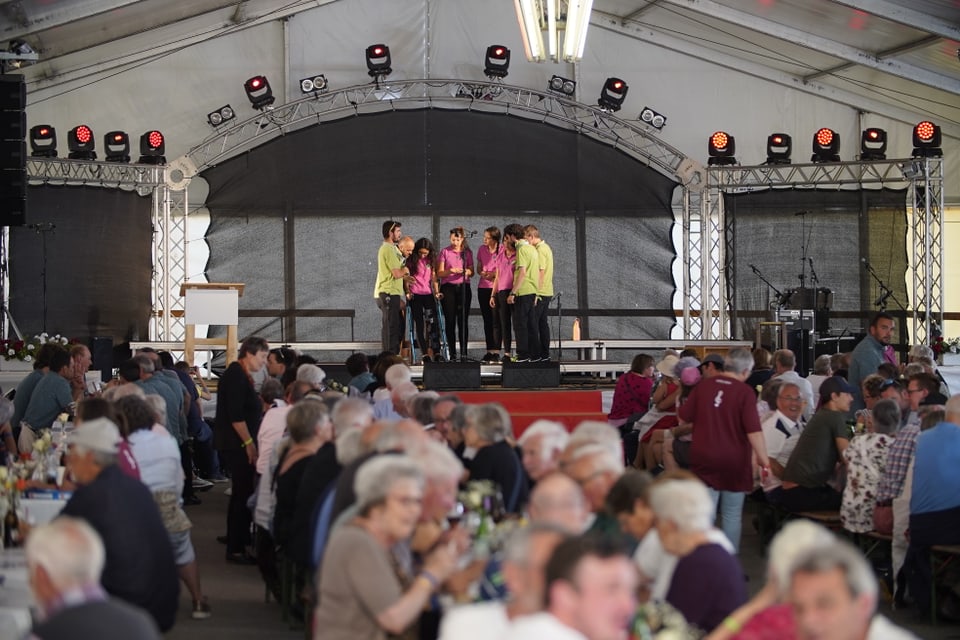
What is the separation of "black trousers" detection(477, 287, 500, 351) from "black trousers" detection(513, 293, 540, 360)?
4.65ft

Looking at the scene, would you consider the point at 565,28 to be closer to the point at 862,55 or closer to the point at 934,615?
the point at 862,55

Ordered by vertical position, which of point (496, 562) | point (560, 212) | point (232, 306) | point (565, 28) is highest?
point (565, 28)

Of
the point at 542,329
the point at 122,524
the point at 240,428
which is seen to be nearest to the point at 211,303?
the point at 542,329

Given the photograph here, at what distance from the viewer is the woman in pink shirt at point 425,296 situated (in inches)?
501

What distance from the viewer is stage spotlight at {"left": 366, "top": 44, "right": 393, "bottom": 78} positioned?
54.6 ft

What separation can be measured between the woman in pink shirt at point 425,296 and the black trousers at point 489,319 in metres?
0.71

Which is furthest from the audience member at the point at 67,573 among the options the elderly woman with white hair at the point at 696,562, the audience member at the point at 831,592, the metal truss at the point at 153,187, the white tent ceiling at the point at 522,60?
the white tent ceiling at the point at 522,60

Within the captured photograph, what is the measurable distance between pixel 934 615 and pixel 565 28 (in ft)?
23.5

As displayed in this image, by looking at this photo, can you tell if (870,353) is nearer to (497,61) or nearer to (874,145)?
(874,145)

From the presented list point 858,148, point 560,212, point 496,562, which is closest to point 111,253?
point 560,212

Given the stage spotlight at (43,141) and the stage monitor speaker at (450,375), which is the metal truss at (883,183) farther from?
the stage spotlight at (43,141)

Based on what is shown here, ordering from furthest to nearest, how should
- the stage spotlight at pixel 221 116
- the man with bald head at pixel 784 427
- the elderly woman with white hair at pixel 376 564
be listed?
the stage spotlight at pixel 221 116 < the man with bald head at pixel 784 427 < the elderly woman with white hair at pixel 376 564

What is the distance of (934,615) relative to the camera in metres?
6.62

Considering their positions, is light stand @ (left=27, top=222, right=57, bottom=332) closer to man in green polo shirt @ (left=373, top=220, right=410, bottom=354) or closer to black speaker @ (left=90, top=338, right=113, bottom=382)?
black speaker @ (left=90, top=338, right=113, bottom=382)
